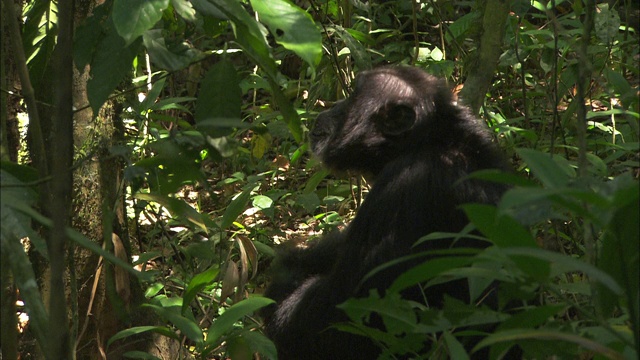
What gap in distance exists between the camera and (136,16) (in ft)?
7.17

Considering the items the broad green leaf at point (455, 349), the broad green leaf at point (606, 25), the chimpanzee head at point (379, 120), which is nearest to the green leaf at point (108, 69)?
the broad green leaf at point (455, 349)

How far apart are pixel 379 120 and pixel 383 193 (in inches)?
22.5

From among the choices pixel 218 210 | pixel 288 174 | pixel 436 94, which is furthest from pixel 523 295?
pixel 288 174

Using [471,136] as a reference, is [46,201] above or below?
above

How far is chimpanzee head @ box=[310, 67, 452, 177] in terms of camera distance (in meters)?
4.21

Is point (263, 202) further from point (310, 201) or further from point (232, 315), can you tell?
point (232, 315)

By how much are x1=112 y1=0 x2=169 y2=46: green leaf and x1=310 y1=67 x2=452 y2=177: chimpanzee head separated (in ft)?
7.09

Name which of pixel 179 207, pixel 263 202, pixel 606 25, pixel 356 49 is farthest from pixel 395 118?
pixel 179 207

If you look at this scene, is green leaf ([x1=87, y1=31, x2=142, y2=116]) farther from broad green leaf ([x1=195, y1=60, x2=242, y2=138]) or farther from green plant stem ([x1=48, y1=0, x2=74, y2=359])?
green plant stem ([x1=48, y1=0, x2=74, y2=359])

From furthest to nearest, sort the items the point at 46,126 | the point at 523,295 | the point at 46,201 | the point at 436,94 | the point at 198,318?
1. the point at 198,318
2. the point at 436,94
3. the point at 46,126
4. the point at 46,201
5. the point at 523,295

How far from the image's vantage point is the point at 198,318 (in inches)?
204

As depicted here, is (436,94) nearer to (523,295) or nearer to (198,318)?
(198,318)

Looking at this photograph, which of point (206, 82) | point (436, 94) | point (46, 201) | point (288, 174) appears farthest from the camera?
point (288, 174)

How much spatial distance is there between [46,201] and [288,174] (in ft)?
17.4
